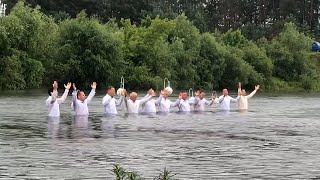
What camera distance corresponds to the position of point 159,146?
24.6 metres

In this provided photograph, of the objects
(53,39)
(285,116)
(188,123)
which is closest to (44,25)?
(53,39)

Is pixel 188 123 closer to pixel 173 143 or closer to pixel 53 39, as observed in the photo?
pixel 173 143

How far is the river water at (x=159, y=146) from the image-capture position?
751 inches

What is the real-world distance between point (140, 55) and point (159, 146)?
64930 mm

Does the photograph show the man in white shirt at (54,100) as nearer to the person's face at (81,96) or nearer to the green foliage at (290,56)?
the person's face at (81,96)

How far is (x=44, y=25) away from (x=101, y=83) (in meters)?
8.81

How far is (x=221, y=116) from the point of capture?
40562 millimetres

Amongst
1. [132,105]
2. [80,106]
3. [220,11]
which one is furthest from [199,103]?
[220,11]

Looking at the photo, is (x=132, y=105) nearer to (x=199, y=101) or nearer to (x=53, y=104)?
(x=53, y=104)

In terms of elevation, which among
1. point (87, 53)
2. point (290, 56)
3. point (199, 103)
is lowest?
point (199, 103)

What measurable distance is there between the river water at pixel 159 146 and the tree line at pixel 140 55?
3551cm

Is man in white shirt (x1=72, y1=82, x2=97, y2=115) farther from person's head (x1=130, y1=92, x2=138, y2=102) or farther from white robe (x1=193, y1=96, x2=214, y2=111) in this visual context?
white robe (x1=193, y1=96, x2=214, y2=111)

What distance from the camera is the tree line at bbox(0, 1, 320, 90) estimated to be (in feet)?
Result: 243

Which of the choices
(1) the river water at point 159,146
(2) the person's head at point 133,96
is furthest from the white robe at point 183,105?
(2) the person's head at point 133,96
